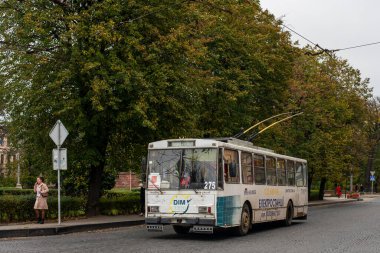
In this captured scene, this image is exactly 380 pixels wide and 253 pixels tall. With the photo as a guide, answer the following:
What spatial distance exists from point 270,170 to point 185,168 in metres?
5.19

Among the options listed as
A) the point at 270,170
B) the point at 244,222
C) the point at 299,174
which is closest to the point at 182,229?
the point at 244,222

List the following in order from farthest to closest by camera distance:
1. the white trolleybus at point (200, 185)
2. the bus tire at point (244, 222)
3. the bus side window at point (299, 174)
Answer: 1. the bus side window at point (299, 174)
2. the bus tire at point (244, 222)
3. the white trolleybus at point (200, 185)

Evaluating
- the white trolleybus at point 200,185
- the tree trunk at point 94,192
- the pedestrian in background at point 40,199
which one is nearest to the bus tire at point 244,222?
the white trolleybus at point 200,185

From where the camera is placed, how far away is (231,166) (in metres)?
17.8

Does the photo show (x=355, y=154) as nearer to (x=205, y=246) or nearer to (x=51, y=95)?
(x=51, y=95)

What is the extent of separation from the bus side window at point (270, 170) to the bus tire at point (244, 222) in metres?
2.44

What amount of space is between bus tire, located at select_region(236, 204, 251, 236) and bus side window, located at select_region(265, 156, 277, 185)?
2440mm

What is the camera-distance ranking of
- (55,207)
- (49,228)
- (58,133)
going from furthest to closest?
Answer: (55,207) < (58,133) < (49,228)

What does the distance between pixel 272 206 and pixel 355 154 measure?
3897 cm

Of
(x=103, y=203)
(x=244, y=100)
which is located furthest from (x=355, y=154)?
(x=103, y=203)

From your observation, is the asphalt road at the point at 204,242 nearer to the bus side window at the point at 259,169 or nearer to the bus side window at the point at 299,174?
the bus side window at the point at 259,169

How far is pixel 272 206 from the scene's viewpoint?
21797mm

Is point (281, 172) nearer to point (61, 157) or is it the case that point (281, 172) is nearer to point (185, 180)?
point (185, 180)

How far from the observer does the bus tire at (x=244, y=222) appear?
18516 mm
